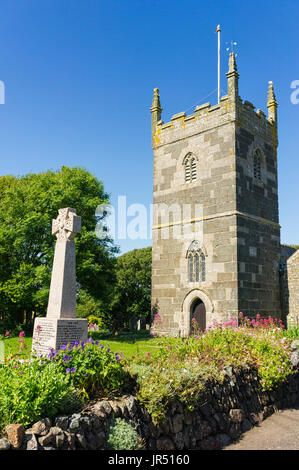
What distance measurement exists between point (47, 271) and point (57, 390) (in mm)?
15887

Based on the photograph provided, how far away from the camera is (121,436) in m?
5.95

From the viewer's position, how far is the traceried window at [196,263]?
19375 millimetres

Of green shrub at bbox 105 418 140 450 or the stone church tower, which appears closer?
green shrub at bbox 105 418 140 450

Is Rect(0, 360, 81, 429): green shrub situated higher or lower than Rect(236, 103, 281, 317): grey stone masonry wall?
lower

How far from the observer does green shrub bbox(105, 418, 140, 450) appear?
5.86 m

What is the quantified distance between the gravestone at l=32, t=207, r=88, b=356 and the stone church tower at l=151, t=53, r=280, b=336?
33.5 feet

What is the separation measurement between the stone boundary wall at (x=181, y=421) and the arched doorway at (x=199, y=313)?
8183 millimetres

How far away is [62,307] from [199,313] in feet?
37.6

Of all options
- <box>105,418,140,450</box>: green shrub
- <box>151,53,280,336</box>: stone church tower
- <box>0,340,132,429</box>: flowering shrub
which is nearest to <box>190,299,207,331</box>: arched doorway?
<box>151,53,280,336</box>: stone church tower

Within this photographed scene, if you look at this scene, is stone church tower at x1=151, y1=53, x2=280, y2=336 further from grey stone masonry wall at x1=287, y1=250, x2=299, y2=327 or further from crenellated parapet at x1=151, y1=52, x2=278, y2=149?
grey stone masonry wall at x1=287, y1=250, x2=299, y2=327

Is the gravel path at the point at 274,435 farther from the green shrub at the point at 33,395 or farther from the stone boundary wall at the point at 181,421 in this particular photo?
the green shrub at the point at 33,395

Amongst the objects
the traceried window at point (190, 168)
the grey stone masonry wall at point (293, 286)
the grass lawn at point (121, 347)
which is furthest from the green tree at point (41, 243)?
the grey stone masonry wall at point (293, 286)

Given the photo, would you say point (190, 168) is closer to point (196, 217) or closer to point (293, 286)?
point (196, 217)

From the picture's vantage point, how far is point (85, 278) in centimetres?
2267
